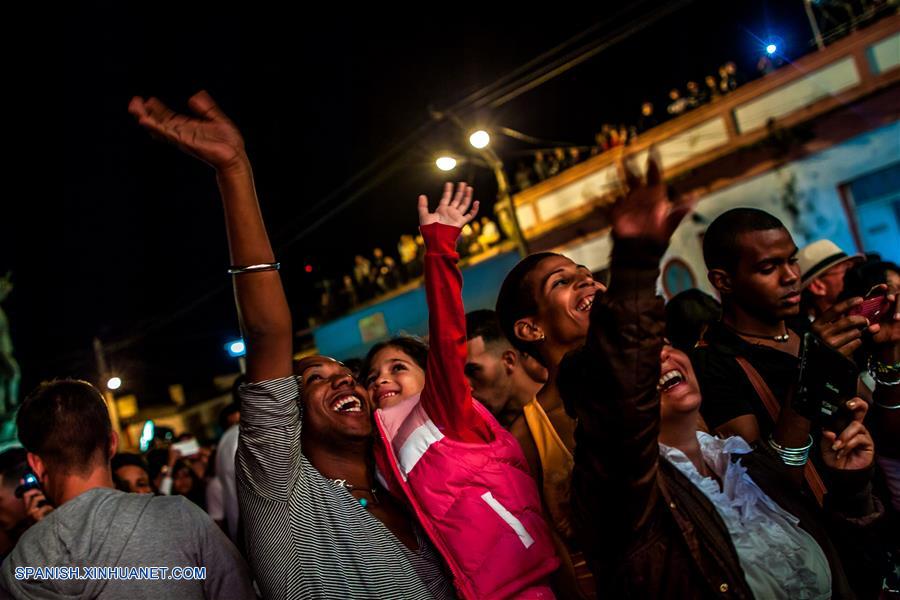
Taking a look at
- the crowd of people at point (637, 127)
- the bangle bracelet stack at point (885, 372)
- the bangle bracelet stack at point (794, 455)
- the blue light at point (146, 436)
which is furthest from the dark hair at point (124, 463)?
the crowd of people at point (637, 127)

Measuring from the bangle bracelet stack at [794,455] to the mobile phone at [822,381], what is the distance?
0.14 metres

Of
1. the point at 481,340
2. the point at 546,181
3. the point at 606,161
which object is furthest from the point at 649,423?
the point at 546,181

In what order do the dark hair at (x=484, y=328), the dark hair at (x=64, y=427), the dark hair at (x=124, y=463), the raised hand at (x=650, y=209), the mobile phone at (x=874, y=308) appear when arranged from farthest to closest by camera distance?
1. the dark hair at (x=124, y=463)
2. the dark hair at (x=484, y=328)
3. the dark hair at (x=64, y=427)
4. the mobile phone at (x=874, y=308)
5. the raised hand at (x=650, y=209)

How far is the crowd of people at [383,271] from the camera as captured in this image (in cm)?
1900

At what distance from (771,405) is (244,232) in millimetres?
2335

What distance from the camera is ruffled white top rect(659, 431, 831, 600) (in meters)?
1.85

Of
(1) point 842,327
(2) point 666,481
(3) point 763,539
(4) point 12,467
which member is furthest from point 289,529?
(4) point 12,467

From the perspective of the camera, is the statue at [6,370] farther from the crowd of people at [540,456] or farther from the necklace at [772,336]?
the necklace at [772,336]

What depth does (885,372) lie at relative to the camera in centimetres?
263

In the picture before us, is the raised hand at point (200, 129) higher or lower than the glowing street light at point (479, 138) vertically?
lower

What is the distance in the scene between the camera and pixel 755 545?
188cm

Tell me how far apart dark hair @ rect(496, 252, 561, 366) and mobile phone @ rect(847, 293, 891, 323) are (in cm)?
125

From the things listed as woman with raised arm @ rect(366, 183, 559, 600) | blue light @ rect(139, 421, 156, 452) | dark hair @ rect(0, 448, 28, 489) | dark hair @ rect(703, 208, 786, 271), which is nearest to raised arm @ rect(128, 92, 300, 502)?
woman with raised arm @ rect(366, 183, 559, 600)

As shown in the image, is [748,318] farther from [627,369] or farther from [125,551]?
[125,551]
